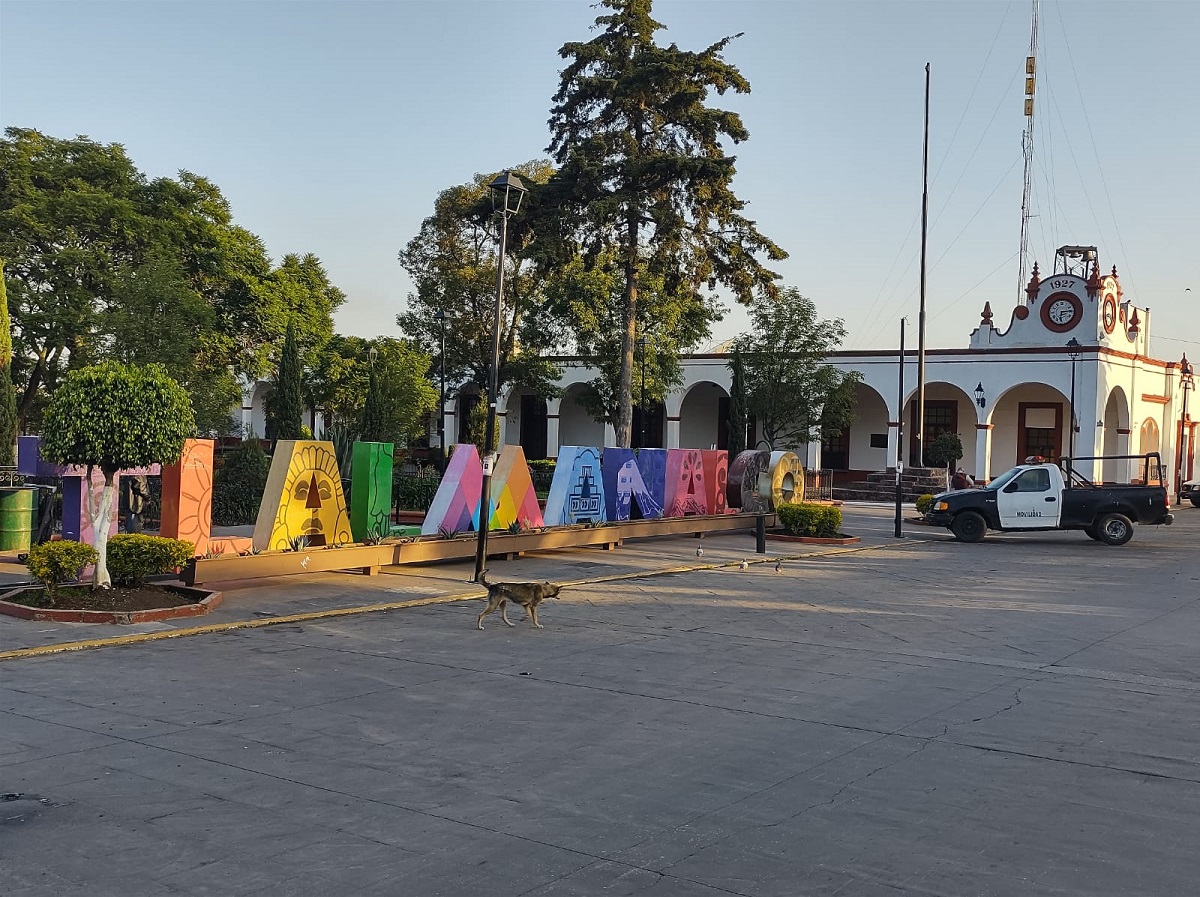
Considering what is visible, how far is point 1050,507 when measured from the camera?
1054 inches

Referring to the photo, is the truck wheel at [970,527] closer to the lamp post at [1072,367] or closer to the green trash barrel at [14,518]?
the lamp post at [1072,367]

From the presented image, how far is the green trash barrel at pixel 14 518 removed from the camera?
17.8 m

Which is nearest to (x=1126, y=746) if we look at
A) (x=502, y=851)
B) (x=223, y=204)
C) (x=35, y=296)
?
(x=502, y=851)

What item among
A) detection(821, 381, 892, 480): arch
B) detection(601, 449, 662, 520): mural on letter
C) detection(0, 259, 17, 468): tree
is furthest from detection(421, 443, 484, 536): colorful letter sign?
detection(821, 381, 892, 480): arch

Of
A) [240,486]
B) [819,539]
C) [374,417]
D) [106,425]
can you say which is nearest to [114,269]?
[374,417]

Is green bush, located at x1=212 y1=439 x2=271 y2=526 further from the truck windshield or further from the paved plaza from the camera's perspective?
the truck windshield

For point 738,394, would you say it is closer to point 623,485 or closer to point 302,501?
point 623,485

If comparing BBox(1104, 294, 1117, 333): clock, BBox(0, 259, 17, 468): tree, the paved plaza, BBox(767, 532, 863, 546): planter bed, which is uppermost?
BBox(1104, 294, 1117, 333): clock

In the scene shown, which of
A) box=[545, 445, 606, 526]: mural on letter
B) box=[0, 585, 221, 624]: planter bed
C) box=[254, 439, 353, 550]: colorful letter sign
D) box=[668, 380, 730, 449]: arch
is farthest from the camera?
box=[668, 380, 730, 449]: arch

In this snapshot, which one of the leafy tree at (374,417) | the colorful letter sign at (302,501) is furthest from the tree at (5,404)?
the colorful letter sign at (302,501)

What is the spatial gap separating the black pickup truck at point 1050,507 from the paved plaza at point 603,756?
13.1 metres

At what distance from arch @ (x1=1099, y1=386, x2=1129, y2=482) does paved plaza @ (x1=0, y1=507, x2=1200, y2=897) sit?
35366mm

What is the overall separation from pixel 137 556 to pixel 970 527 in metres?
20.6

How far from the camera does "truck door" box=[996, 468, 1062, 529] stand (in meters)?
26.8
